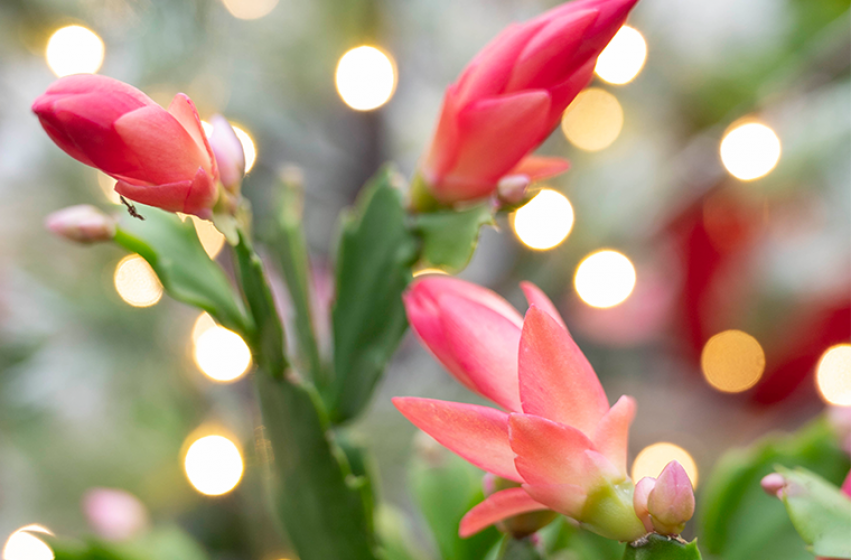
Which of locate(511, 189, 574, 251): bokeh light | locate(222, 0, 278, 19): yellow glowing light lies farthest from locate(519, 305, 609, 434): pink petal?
locate(222, 0, 278, 19): yellow glowing light

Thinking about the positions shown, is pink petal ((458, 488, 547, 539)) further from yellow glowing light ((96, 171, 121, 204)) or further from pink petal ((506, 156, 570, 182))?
yellow glowing light ((96, 171, 121, 204))

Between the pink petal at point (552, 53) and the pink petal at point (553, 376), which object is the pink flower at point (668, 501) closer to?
the pink petal at point (553, 376)

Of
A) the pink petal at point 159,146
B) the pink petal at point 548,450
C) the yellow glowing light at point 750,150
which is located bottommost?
the pink petal at point 548,450

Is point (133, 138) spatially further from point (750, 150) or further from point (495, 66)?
point (750, 150)

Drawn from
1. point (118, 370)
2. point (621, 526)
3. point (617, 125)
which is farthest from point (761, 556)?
point (118, 370)

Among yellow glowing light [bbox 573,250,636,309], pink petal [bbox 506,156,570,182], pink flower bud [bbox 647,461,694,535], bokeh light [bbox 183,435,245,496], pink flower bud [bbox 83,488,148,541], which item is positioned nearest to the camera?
pink flower bud [bbox 647,461,694,535]

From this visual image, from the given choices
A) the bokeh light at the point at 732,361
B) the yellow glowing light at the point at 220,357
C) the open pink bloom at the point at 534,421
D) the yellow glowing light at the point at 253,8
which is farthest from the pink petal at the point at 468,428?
the yellow glowing light at the point at 253,8

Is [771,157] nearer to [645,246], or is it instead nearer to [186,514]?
[645,246]
